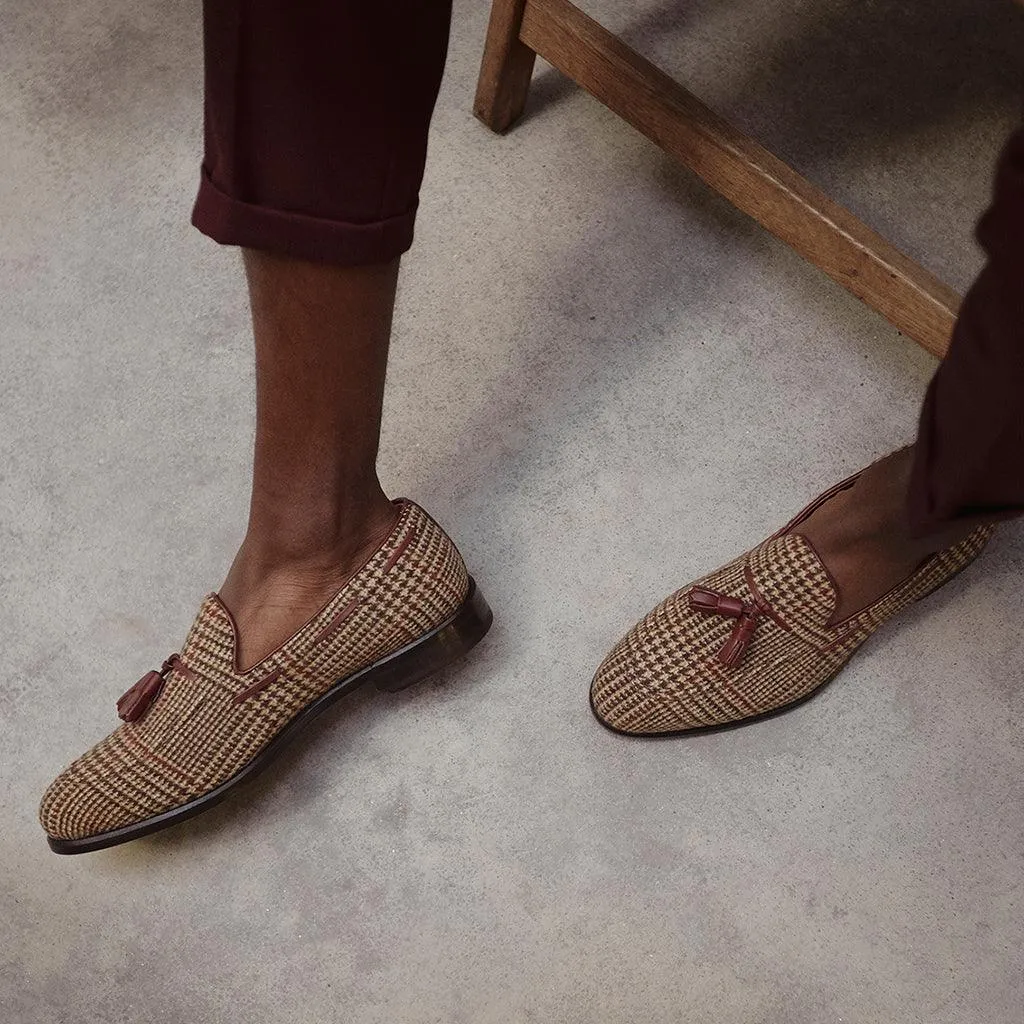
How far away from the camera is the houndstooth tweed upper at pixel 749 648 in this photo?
0.95 meters

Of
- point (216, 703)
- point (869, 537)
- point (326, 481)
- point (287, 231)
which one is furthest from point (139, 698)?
point (869, 537)

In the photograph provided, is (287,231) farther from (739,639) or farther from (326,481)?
(739,639)

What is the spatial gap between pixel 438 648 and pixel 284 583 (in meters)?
0.15

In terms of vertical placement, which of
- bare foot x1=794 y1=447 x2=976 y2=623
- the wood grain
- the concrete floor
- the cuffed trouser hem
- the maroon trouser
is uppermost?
the maroon trouser

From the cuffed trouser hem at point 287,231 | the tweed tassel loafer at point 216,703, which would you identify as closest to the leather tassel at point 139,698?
the tweed tassel loafer at point 216,703

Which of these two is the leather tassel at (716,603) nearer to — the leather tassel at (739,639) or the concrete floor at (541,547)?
the leather tassel at (739,639)

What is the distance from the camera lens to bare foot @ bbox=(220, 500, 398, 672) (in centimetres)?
89

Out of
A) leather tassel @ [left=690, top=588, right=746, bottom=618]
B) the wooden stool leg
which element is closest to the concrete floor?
the wooden stool leg

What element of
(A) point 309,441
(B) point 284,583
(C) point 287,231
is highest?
(C) point 287,231

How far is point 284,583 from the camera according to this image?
2.94 ft

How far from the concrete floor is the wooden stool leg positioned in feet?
0.12

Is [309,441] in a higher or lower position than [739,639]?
higher

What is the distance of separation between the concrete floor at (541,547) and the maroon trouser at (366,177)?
41 centimetres

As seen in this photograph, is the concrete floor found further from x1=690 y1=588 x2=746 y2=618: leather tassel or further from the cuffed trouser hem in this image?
the cuffed trouser hem
